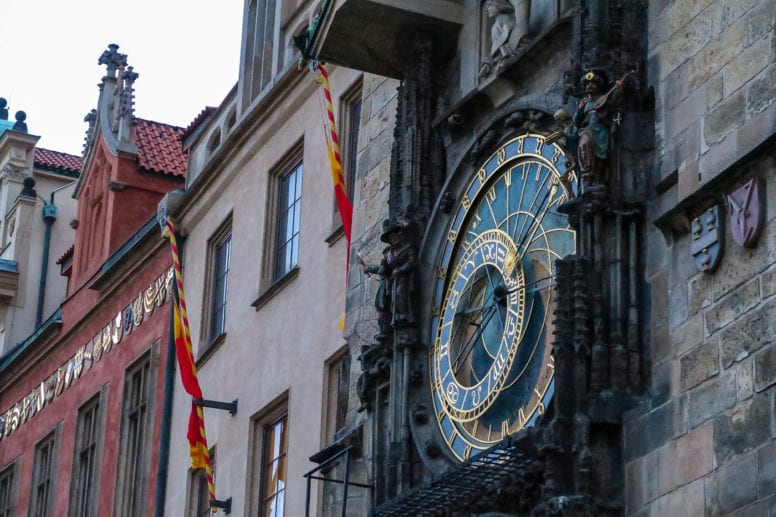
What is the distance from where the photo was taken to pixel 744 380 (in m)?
10.6

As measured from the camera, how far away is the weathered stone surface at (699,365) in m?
10.9

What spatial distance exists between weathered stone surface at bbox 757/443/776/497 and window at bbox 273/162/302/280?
1140 cm

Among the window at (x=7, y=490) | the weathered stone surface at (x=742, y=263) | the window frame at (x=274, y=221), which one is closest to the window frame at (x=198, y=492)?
the window frame at (x=274, y=221)

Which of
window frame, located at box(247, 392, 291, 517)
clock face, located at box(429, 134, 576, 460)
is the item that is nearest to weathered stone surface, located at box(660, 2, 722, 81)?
clock face, located at box(429, 134, 576, 460)

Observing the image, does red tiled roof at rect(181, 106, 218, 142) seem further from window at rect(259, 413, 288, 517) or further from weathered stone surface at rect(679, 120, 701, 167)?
weathered stone surface at rect(679, 120, 701, 167)

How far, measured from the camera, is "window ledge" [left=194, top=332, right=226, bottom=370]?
74.8ft

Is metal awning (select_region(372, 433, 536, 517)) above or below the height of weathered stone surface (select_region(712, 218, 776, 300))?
below

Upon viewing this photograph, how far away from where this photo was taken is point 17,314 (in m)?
34.7

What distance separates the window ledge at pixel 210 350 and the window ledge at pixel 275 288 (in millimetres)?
926

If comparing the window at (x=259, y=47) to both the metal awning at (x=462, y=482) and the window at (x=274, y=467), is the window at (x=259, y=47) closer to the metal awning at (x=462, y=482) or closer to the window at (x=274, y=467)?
the window at (x=274, y=467)

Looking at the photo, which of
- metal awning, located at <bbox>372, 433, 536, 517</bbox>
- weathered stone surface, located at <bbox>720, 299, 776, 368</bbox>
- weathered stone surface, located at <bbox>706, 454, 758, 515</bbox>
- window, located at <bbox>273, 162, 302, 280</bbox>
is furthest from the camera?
window, located at <bbox>273, 162, 302, 280</bbox>

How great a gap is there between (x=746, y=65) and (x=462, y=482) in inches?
123

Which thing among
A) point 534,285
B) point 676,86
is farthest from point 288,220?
point 676,86

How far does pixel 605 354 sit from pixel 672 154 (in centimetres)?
120
